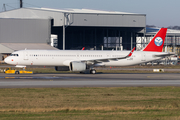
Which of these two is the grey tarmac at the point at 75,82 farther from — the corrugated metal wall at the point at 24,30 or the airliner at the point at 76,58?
the corrugated metal wall at the point at 24,30

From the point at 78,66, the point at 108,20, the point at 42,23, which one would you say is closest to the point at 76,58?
the point at 78,66

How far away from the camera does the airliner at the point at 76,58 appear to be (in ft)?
127

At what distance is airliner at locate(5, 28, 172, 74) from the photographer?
38.8m

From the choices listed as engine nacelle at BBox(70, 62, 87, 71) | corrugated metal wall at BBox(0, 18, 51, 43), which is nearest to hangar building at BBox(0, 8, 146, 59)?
corrugated metal wall at BBox(0, 18, 51, 43)

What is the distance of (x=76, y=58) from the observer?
4072cm

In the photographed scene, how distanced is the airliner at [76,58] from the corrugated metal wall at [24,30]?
3165 centimetres

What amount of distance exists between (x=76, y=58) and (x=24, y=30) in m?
33.7

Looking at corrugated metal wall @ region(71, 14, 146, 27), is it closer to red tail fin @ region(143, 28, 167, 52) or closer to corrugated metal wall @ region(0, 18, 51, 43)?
corrugated metal wall @ region(0, 18, 51, 43)

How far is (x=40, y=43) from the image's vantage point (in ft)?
234

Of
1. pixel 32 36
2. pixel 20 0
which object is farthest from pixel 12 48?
pixel 20 0

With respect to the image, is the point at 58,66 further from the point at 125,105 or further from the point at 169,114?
the point at 169,114

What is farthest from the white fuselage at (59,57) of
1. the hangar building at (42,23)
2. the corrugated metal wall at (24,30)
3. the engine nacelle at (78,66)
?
the corrugated metal wall at (24,30)

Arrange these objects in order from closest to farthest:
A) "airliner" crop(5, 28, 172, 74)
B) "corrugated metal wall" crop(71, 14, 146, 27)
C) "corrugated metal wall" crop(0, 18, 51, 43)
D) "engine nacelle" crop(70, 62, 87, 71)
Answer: "engine nacelle" crop(70, 62, 87, 71)
"airliner" crop(5, 28, 172, 74)
"corrugated metal wall" crop(0, 18, 51, 43)
"corrugated metal wall" crop(71, 14, 146, 27)

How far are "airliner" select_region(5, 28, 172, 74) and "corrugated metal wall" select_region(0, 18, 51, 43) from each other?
31.7 m
